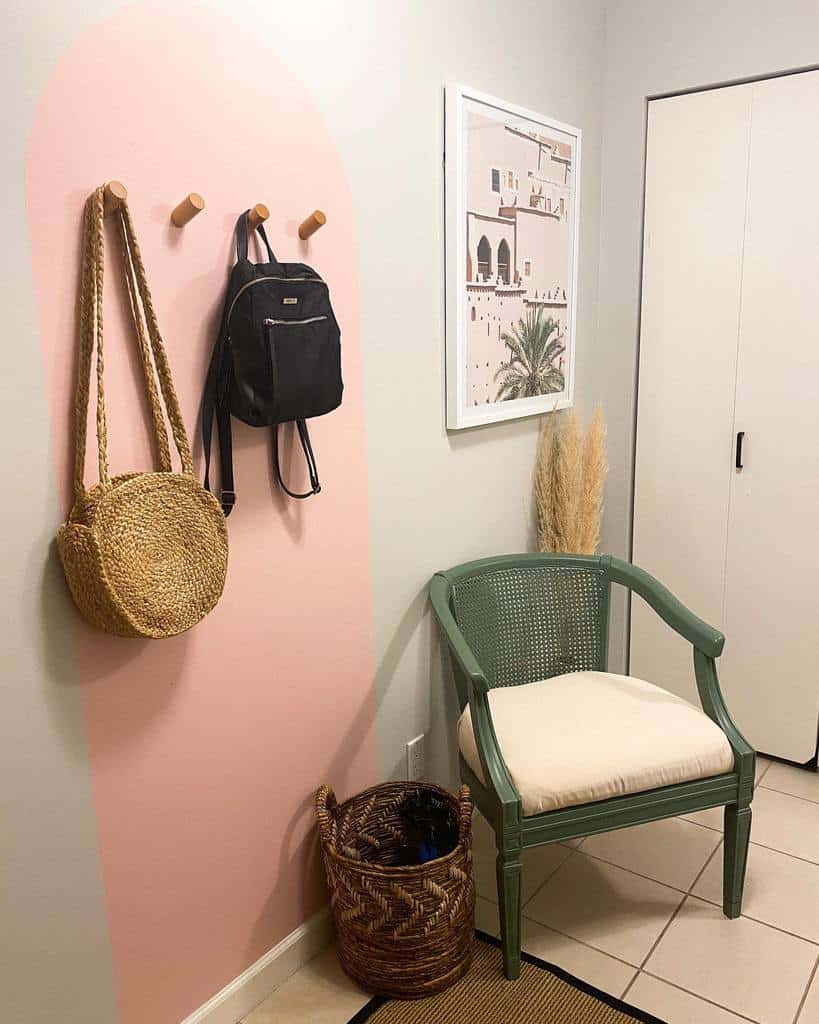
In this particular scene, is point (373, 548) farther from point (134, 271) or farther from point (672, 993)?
point (672, 993)

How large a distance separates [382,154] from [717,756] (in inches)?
62.2

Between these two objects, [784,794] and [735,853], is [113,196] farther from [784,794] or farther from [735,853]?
[784,794]

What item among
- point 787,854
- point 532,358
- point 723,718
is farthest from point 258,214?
point 787,854

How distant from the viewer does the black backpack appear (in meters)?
1.52

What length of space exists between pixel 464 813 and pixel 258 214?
52.8 inches

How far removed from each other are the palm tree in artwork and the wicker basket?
113cm

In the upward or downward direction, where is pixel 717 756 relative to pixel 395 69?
downward

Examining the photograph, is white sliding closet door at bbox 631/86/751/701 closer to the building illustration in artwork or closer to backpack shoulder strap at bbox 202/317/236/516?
the building illustration in artwork

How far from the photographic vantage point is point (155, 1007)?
165 centimetres

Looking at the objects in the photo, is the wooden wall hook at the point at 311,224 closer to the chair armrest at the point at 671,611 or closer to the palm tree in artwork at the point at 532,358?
the palm tree in artwork at the point at 532,358

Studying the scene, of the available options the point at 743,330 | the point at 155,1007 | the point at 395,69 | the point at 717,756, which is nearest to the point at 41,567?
the point at 155,1007

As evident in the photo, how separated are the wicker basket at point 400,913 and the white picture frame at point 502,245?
1047mm

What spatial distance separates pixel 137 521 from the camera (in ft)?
4.45

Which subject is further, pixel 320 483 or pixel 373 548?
pixel 373 548
